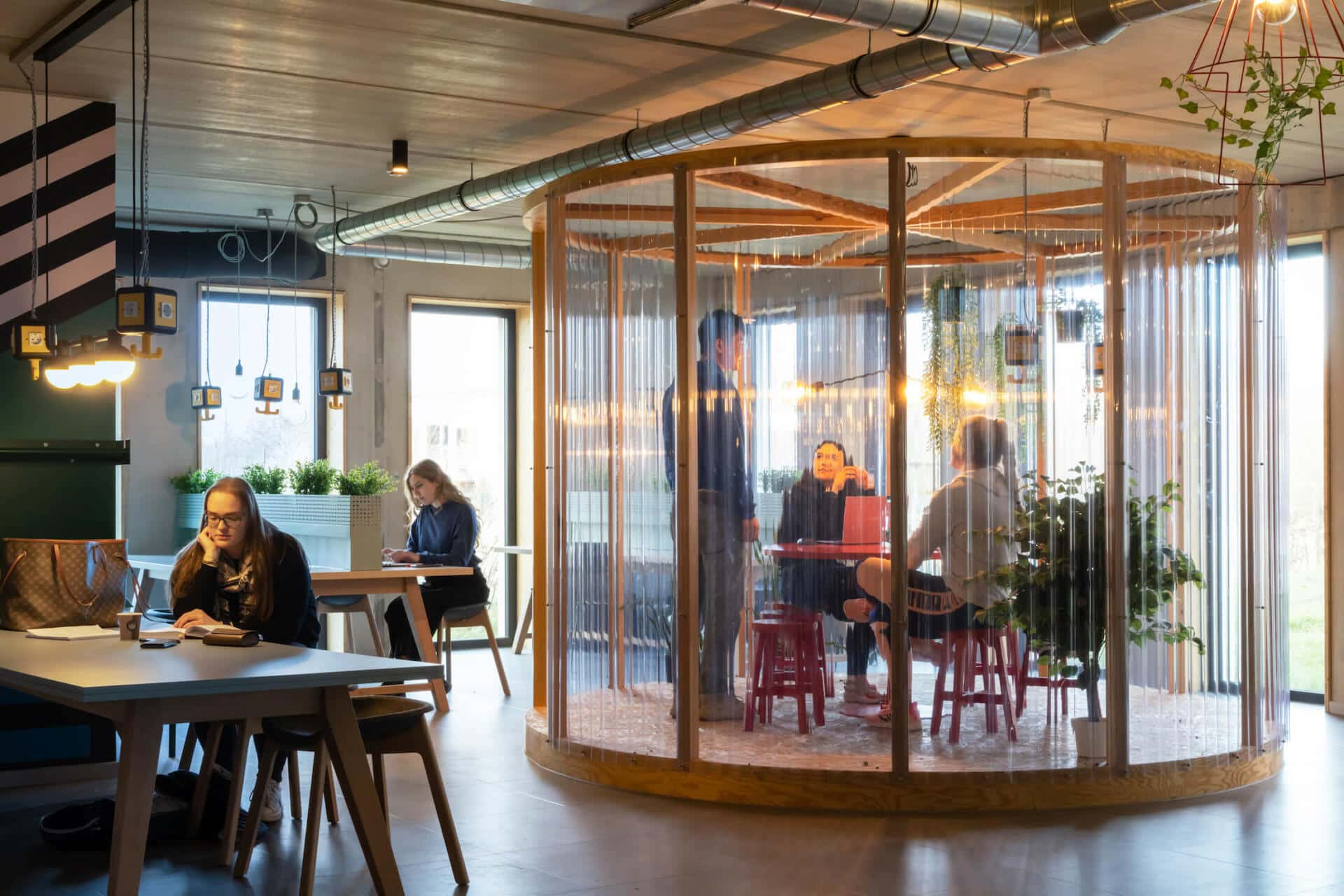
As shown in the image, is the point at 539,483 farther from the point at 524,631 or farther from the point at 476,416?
the point at 476,416

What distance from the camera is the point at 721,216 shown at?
6492 mm

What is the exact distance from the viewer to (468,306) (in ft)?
41.6

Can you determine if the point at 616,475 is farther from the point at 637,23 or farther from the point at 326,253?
the point at 326,253

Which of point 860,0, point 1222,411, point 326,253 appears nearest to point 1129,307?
point 1222,411

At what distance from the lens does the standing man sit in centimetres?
624

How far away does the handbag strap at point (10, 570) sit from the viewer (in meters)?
5.70

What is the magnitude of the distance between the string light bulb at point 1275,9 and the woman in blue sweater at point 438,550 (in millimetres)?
6967

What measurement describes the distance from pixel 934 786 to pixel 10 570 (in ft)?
12.3

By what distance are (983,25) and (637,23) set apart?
4.79ft

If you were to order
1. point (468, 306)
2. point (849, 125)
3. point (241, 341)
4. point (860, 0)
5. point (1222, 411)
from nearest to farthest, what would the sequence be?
point (860, 0)
point (1222, 411)
point (849, 125)
point (241, 341)
point (468, 306)

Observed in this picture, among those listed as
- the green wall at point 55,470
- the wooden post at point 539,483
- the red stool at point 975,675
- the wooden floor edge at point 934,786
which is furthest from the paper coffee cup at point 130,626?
the red stool at point 975,675

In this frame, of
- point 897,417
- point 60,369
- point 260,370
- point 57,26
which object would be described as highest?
point 57,26

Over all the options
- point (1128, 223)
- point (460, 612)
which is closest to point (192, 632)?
point (1128, 223)

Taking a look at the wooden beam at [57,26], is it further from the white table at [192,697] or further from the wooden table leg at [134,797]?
the wooden table leg at [134,797]
